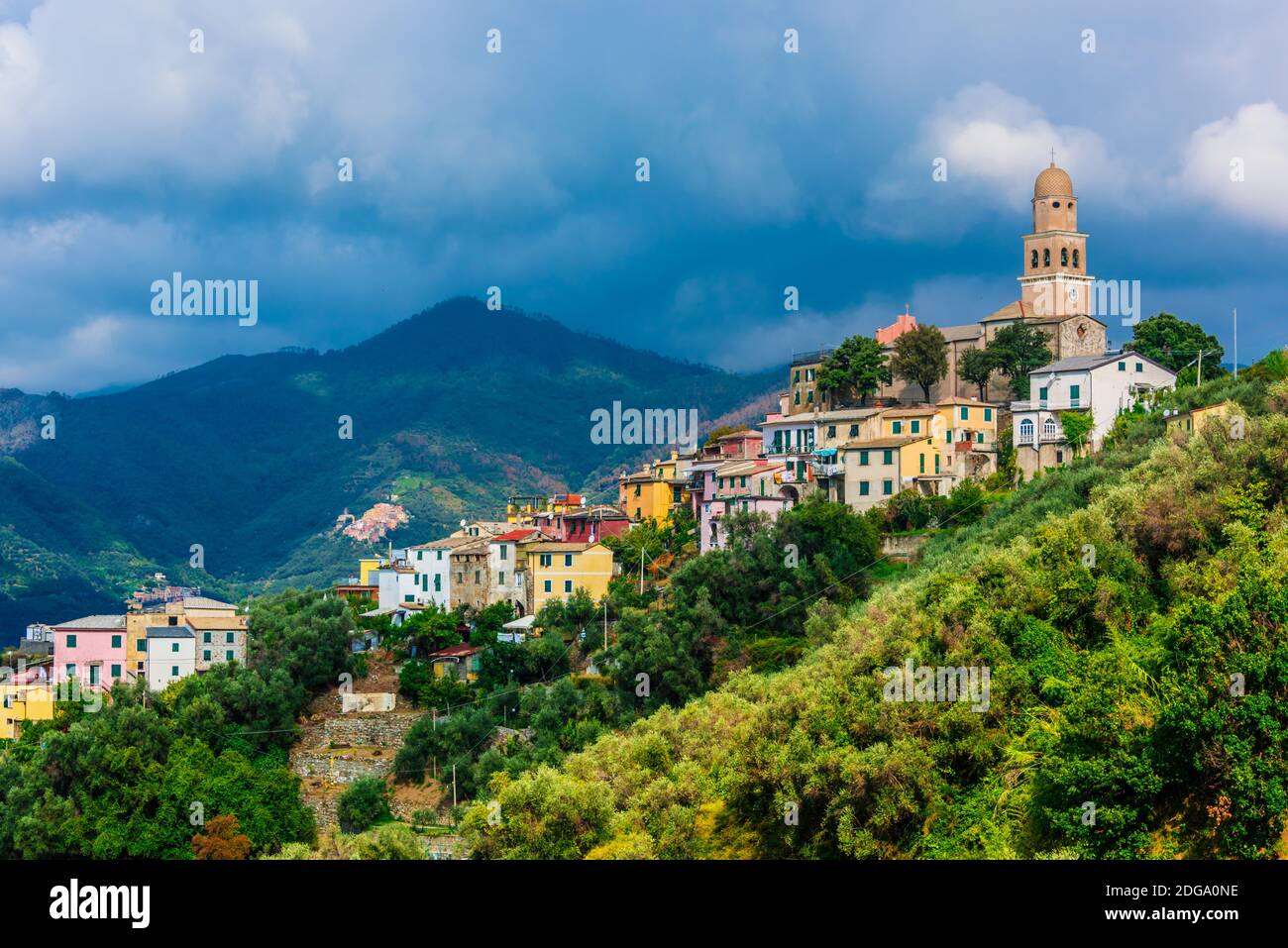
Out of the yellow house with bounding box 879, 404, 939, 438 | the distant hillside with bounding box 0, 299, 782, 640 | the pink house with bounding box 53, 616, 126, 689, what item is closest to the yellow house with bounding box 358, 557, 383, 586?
the pink house with bounding box 53, 616, 126, 689

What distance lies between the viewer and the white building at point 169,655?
2468 inches

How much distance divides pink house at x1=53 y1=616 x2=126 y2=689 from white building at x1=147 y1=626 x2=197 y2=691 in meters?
1.46

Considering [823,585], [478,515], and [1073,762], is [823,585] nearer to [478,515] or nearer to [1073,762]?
[1073,762]

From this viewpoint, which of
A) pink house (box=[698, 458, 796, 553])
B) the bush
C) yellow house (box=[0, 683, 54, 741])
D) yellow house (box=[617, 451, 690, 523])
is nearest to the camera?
the bush

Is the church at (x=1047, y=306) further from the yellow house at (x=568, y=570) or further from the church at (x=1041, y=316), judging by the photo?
the yellow house at (x=568, y=570)

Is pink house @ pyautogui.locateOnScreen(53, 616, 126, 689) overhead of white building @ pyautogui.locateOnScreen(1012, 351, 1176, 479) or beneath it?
beneath

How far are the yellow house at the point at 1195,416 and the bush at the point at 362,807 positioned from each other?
2652 cm

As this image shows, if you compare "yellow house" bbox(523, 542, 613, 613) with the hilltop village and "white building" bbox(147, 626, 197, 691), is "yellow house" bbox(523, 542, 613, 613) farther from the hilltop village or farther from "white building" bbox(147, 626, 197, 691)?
"white building" bbox(147, 626, 197, 691)

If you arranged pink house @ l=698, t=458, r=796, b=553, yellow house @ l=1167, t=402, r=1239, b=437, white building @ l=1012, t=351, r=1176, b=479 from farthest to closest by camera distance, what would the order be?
pink house @ l=698, t=458, r=796, b=553, white building @ l=1012, t=351, r=1176, b=479, yellow house @ l=1167, t=402, r=1239, b=437

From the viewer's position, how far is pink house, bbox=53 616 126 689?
63.9 meters

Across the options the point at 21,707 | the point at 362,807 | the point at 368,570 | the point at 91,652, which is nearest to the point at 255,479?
the point at 368,570

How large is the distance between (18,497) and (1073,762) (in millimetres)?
130633

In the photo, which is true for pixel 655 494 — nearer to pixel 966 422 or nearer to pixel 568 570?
pixel 568 570
